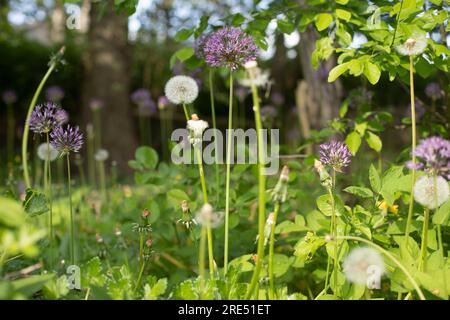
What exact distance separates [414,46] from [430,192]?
1.19ft

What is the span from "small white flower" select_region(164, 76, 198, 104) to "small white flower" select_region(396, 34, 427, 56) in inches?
22.8

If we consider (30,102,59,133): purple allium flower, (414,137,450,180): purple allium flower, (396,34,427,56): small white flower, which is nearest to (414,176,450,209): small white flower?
(414,137,450,180): purple allium flower

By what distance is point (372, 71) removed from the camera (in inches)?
53.9

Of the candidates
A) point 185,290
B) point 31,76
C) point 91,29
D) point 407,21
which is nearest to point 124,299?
point 185,290

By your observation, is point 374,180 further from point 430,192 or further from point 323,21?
point 323,21

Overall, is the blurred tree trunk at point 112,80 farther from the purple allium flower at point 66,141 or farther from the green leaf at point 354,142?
the purple allium flower at point 66,141

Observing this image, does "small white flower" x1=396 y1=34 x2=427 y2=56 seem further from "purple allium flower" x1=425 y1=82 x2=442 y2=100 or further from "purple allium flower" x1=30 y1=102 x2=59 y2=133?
"purple allium flower" x1=425 y1=82 x2=442 y2=100

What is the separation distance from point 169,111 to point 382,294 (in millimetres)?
6251

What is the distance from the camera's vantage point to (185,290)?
112 centimetres

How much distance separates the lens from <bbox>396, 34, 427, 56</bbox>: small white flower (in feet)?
3.88

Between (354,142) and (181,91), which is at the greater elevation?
(181,91)

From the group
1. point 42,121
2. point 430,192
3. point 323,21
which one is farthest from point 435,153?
point 42,121

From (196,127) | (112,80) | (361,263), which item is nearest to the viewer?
(361,263)
